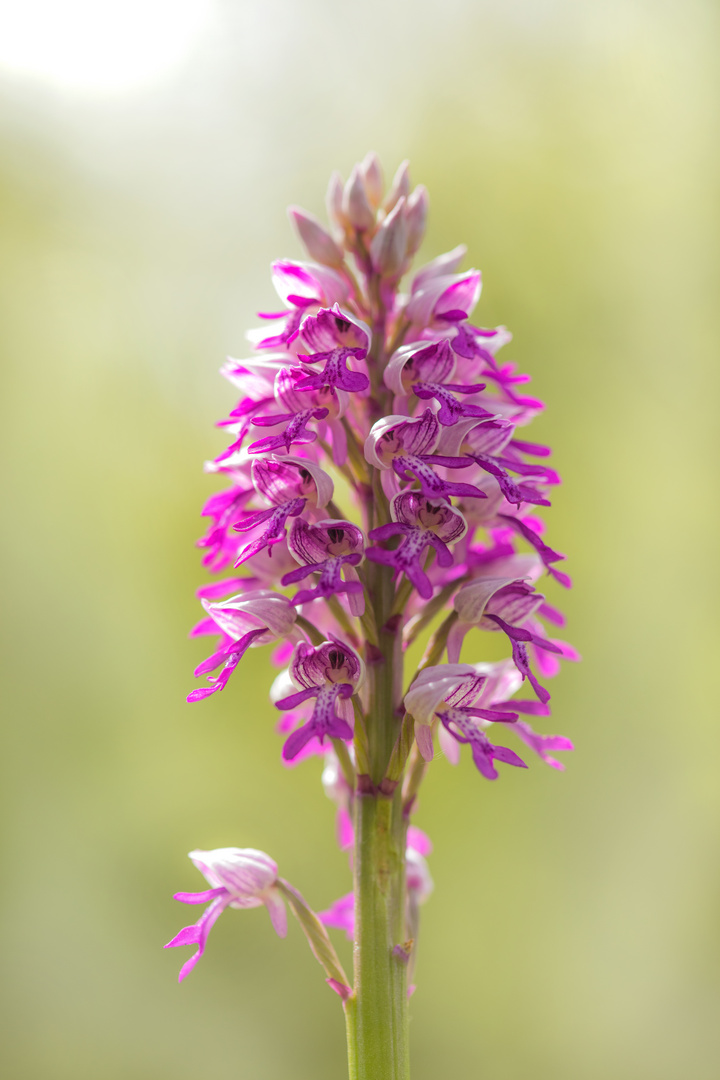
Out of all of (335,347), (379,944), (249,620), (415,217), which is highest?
(415,217)

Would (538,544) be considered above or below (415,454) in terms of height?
below

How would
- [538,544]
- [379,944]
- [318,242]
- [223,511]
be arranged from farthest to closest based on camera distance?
[318,242]
[223,511]
[538,544]
[379,944]

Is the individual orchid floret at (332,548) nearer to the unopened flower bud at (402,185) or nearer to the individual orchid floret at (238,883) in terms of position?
the individual orchid floret at (238,883)

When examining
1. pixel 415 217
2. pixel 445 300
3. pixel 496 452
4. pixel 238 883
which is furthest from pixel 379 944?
pixel 415 217

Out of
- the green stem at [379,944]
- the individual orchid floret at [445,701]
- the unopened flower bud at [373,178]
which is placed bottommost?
the green stem at [379,944]

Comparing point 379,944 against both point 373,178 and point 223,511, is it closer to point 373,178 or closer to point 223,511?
point 223,511

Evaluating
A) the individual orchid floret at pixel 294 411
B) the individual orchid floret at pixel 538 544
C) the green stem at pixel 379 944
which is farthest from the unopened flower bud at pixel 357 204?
the green stem at pixel 379 944
